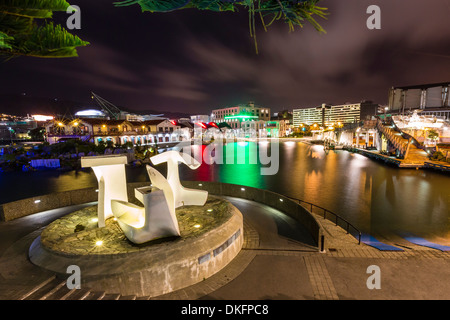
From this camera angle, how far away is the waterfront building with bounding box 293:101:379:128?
465 feet

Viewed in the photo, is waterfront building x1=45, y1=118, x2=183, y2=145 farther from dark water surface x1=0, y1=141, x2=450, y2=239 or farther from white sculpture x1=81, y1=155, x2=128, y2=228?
white sculpture x1=81, y1=155, x2=128, y2=228

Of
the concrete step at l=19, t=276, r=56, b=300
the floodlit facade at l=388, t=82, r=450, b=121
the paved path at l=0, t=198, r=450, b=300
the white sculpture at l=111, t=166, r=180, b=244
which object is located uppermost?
the floodlit facade at l=388, t=82, r=450, b=121

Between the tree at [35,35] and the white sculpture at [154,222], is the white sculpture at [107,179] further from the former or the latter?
the tree at [35,35]

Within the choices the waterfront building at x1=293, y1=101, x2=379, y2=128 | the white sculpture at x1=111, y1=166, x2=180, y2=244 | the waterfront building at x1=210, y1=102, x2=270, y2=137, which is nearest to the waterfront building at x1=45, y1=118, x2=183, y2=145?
the waterfront building at x1=210, y1=102, x2=270, y2=137

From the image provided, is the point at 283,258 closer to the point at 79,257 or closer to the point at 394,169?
the point at 79,257

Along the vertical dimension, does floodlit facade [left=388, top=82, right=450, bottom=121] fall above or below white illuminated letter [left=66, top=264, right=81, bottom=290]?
above

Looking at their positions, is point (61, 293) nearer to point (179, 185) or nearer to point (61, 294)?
point (61, 294)

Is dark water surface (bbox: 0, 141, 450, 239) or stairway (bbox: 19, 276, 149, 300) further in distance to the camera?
dark water surface (bbox: 0, 141, 450, 239)

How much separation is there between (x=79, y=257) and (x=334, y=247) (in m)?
8.81

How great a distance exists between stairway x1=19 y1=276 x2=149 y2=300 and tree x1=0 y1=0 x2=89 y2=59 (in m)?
5.43

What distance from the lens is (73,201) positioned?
1314cm

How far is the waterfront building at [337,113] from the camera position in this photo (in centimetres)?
14162
